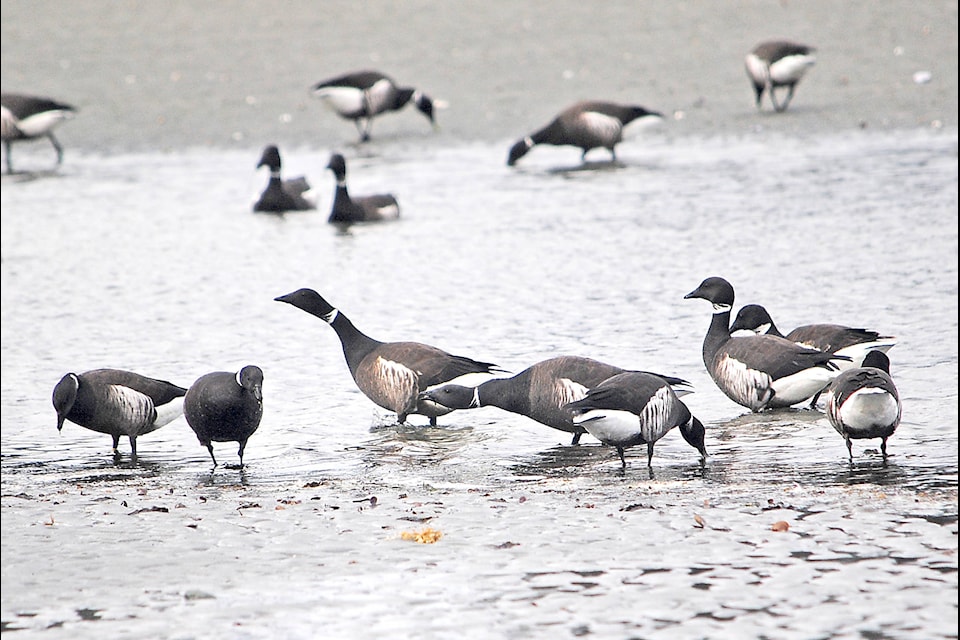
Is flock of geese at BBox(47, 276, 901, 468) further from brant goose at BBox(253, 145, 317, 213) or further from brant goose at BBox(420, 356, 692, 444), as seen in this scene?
brant goose at BBox(253, 145, 317, 213)

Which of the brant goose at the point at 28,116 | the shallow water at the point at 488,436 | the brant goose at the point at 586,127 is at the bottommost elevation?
the shallow water at the point at 488,436

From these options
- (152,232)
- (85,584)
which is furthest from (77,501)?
(152,232)

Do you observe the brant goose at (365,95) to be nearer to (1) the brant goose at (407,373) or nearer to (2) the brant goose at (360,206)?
(2) the brant goose at (360,206)

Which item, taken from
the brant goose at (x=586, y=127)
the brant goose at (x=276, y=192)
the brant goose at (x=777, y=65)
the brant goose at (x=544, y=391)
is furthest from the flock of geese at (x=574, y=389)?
the brant goose at (x=777, y=65)

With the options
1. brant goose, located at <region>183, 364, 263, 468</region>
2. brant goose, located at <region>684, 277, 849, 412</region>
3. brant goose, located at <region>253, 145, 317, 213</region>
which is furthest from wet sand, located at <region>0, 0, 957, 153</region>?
brant goose, located at <region>183, 364, 263, 468</region>

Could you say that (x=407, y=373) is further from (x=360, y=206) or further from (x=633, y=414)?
(x=360, y=206)

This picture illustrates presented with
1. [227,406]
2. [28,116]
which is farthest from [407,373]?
[28,116]

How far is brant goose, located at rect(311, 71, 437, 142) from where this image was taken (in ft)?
70.9

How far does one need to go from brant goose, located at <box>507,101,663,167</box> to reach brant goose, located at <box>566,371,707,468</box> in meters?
12.5

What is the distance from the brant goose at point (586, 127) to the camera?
19.9 m

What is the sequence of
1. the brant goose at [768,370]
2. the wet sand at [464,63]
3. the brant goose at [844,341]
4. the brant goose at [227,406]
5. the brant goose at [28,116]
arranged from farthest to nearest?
the wet sand at [464,63]
the brant goose at [28,116]
the brant goose at [844,341]
the brant goose at [768,370]
the brant goose at [227,406]

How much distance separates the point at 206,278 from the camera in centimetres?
1402

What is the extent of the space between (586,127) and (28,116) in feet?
27.7

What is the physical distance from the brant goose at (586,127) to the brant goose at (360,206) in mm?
3356
